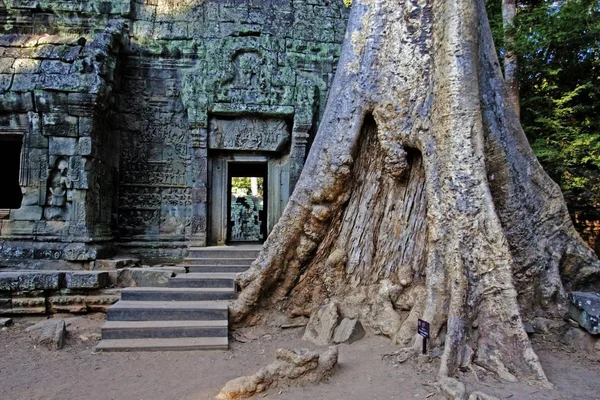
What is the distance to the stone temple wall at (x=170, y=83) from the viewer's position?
5.59 m

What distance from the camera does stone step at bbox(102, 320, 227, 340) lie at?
11.9 ft

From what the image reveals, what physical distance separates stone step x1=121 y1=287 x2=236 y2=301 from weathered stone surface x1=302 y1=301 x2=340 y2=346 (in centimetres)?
100

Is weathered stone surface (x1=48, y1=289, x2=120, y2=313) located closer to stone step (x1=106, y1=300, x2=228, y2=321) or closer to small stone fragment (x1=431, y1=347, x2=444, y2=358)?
stone step (x1=106, y1=300, x2=228, y2=321)

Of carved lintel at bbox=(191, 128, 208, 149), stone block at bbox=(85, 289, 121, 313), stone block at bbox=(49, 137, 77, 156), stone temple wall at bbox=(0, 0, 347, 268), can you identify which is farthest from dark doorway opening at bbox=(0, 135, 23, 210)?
stone block at bbox=(85, 289, 121, 313)

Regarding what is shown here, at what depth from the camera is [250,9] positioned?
654cm

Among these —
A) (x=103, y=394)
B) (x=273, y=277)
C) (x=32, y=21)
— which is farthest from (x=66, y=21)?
(x=103, y=394)

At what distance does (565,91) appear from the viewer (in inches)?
262

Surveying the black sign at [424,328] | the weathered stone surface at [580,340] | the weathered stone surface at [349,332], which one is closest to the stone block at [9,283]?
the weathered stone surface at [349,332]

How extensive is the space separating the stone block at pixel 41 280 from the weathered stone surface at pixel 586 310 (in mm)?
5274

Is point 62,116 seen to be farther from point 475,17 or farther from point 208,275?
point 475,17

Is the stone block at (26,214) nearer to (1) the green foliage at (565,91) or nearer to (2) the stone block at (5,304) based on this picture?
(2) the stone block at (5,304)

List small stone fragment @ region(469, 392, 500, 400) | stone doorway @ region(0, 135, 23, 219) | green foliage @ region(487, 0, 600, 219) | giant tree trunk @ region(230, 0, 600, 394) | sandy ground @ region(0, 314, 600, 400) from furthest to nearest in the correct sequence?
stone doorway @ region(0, 135, 23, 219) < green foliage @ region(487, 0, 600, 219) < giant tree trunk @ region(230, 0, 600, 394) < sandy ground @ region(0, 314, 600, 400) < small stone fragment @ region(469, 392, 500, 400)

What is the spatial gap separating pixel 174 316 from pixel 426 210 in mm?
2630

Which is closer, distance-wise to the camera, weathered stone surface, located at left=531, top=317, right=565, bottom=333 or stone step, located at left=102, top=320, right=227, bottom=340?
weathered stone surface, located at left=531, top=317, right=565, bottom=333
